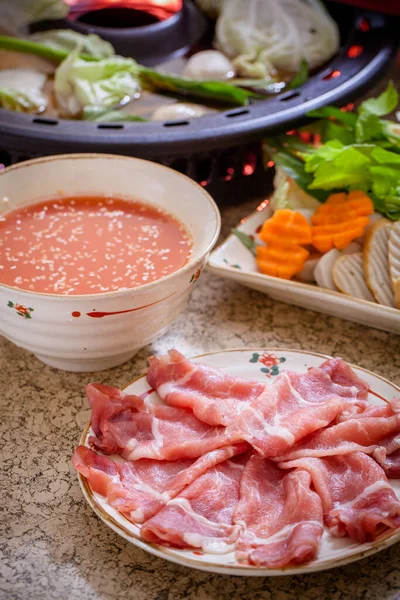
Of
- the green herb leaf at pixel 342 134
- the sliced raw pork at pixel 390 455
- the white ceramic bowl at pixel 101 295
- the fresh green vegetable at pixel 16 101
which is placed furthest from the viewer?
the fresh green vegetable at pixel 16 101

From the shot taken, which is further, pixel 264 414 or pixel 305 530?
pixel 264 414

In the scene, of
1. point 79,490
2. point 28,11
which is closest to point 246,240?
point 79,490

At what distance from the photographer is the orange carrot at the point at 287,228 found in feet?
5.17

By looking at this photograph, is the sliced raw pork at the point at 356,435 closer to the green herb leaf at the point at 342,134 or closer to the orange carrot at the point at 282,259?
the orange carrot at the point at 282,259

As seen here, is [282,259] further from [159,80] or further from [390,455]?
[159,80]

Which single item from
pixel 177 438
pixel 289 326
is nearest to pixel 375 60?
pixel 289 326

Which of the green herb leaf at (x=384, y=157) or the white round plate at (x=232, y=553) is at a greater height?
the green herb leaf at (x=384, y=157)

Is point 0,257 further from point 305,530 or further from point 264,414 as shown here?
point 305,530

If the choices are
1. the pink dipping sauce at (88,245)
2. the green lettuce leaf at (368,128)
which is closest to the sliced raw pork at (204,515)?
the pink dipping sauce at (88,245)

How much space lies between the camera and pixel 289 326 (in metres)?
1.59

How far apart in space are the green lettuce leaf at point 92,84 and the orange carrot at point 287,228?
25.9 inches

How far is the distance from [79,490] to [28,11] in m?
1.74

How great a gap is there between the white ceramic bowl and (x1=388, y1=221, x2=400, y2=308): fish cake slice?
0.38 meters

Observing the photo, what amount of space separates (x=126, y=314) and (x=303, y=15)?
1.40 meters
